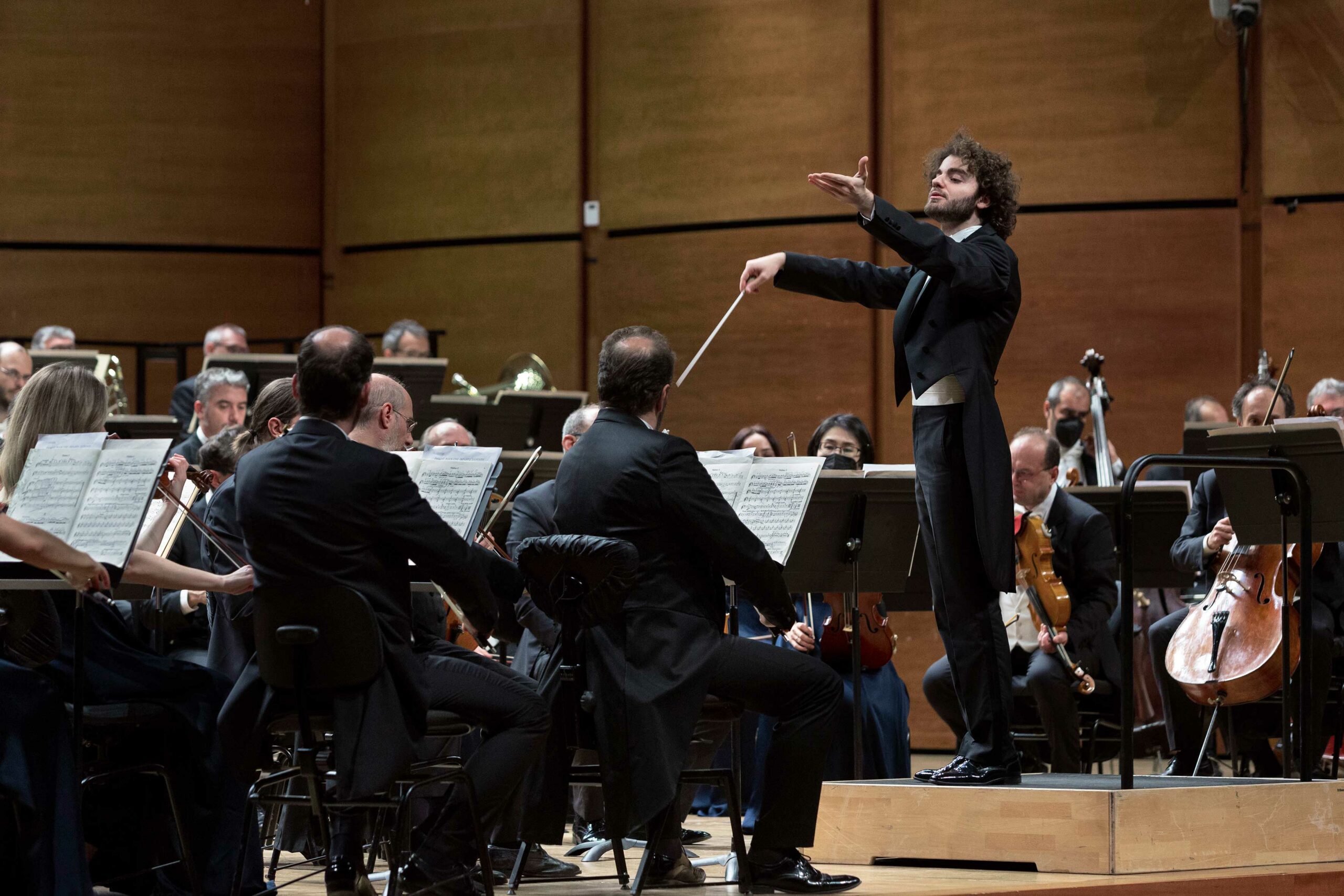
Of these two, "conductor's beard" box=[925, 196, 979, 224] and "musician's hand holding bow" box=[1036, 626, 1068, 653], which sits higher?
"conductor's beard" box=[925, 196, 979, 224]

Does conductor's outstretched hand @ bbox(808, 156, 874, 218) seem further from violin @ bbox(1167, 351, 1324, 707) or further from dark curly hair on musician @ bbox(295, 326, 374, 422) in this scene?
violin @ bbox(1167, 351, 1324, 707)

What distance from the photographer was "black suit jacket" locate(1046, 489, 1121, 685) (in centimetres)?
529

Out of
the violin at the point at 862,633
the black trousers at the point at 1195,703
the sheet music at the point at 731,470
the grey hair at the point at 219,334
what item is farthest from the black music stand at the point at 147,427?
the black trousers at the point at 1195,703

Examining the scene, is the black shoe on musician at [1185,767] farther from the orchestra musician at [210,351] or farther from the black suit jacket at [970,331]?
the orchestra musician at [210,351]

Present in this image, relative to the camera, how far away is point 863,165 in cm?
359

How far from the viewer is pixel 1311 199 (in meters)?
7.16

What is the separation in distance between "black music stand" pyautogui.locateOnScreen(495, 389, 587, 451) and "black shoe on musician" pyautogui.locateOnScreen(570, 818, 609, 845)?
78.3 inches

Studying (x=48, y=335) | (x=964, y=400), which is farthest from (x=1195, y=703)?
(x=48, y=335)

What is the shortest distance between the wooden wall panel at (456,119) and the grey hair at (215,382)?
258cm

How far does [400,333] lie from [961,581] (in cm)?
430

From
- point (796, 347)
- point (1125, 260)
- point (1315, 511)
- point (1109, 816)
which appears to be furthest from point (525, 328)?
point (1109, 816)

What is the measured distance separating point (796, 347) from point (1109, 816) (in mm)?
4452

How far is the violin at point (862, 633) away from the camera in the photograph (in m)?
5.07

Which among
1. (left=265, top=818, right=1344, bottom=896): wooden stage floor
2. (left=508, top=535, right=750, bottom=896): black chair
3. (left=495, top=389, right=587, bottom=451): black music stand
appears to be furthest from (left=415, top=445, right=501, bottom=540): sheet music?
(left=495, top=389, right=587, bottom=451): black music stand
